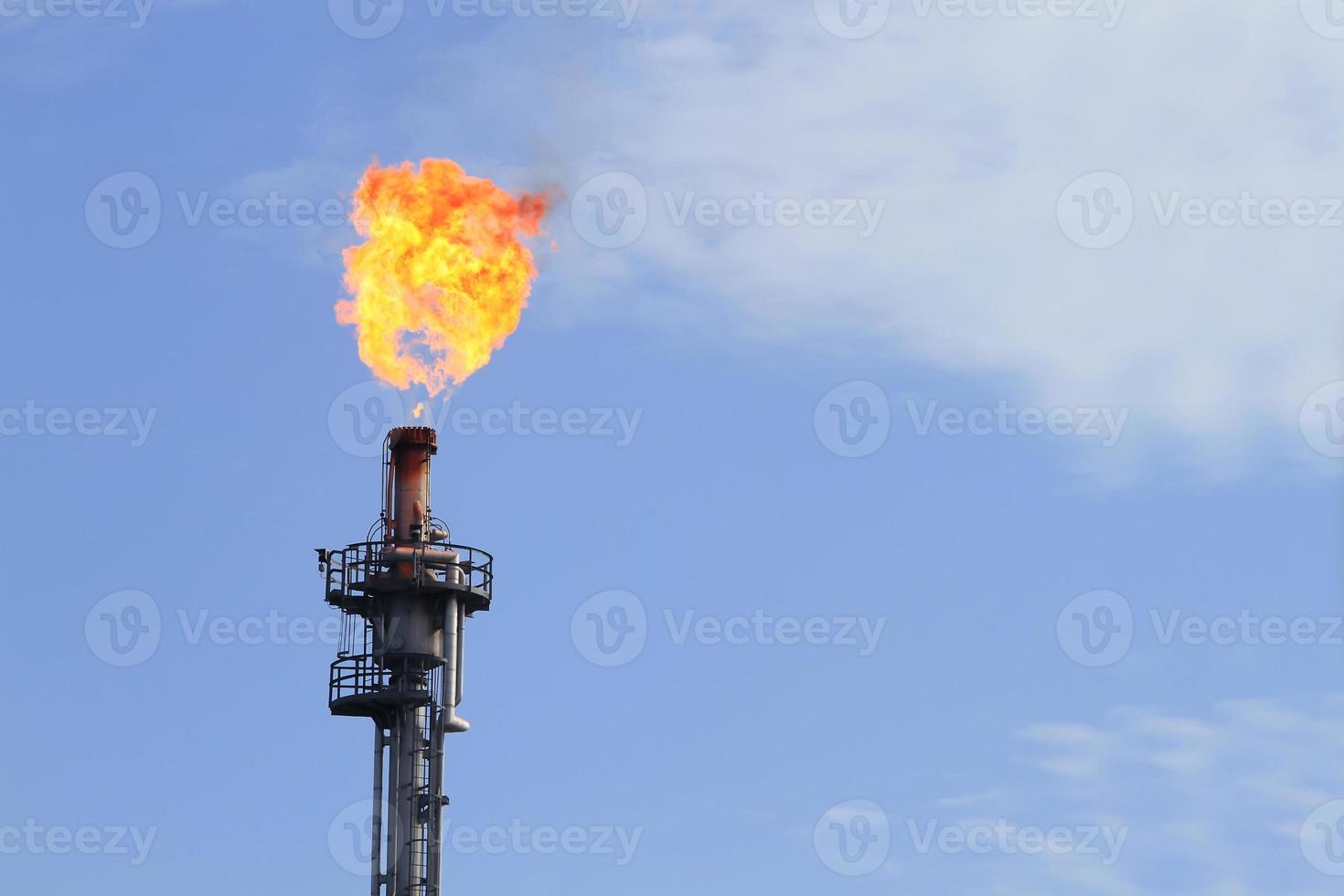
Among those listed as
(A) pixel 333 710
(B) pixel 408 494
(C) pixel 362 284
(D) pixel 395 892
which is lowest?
(D) pixel 395 892

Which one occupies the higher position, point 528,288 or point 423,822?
point 528,288

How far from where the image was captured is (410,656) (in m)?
101

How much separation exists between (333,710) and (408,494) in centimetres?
831

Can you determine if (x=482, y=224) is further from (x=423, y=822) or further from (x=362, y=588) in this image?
(x=423, y=822)

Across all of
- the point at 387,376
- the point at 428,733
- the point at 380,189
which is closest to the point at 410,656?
the point at 428,733

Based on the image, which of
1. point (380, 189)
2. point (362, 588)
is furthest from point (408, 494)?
point (380, 189)

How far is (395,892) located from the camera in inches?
3878

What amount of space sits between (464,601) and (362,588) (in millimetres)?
3715

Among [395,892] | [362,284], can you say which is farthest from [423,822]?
[362,284]

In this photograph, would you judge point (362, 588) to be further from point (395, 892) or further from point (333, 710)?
point (395, 892)

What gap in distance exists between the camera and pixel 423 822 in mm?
99375

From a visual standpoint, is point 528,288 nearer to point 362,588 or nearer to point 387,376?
point 387,376

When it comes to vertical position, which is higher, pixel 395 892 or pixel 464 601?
pixel 464 601

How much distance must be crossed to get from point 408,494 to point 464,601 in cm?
437
